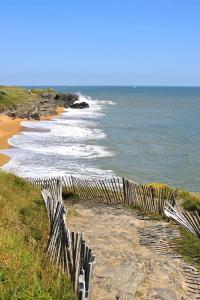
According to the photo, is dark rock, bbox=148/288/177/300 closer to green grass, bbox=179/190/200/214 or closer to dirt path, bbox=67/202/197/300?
dirt path, bbox=67/202/197/300

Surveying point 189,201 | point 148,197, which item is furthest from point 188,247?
point 189,201

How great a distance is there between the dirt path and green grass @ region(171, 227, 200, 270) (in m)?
0.34

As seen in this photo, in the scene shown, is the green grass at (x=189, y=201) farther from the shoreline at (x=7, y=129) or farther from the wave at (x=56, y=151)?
the shoreline at (x=7, y=129)

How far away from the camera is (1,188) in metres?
14.0

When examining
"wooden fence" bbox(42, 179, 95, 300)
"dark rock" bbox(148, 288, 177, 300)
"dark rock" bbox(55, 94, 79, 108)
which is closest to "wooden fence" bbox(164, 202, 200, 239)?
"dark rock" bbox(148, 288, 177, 300)

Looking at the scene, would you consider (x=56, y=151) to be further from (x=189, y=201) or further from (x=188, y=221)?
(x=188, y=221)

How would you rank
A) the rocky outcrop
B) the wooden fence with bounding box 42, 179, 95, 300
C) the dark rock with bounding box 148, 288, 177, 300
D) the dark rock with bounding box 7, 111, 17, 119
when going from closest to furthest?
the wooden fence with bounding box 42, 179, 95, 300 → the dark rock with bounding box 148, 288, 177, 300 → the dark rock with bounding box 7, 111, 17, 119 → the rocky outcrop

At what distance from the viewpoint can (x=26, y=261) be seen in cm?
720

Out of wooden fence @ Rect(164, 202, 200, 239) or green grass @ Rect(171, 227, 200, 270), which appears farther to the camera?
wooden fence @ Rect(164, 202, 200, 239)

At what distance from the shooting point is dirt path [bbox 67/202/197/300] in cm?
888

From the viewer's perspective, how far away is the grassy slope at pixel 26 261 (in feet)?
20.7

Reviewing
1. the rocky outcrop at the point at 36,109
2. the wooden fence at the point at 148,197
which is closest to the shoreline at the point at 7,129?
the rocky outcrop at the point at 36,109

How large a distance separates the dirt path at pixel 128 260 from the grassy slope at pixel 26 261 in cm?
135

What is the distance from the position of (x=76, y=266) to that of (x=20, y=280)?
3.49ft
